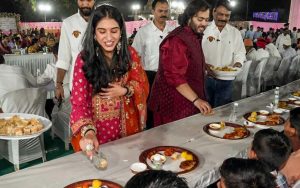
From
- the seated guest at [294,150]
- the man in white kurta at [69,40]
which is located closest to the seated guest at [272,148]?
Result: the seated guest at [294,150]

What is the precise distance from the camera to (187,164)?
1605mm

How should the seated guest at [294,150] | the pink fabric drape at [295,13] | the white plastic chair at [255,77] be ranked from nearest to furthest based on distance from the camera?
the seated guest at [294,150] < the white plastic chair at [255,77] < the pink fabric drape at [295,13]

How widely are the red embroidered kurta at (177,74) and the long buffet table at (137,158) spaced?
0.86 ft

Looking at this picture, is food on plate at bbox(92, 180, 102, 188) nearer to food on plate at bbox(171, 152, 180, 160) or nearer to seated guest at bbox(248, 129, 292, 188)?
food on plate at bbox(171, 152, 180, 160)

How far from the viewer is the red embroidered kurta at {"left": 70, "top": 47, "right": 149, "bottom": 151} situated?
1.83 m

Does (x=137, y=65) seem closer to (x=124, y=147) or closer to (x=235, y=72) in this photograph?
(x=124, y=147)

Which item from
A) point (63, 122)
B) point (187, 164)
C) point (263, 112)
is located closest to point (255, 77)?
point (263, 112)

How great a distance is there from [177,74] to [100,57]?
2.41ft

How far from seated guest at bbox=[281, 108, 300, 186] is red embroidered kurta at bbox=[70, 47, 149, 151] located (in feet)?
3.12

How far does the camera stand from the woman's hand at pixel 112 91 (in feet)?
6.15

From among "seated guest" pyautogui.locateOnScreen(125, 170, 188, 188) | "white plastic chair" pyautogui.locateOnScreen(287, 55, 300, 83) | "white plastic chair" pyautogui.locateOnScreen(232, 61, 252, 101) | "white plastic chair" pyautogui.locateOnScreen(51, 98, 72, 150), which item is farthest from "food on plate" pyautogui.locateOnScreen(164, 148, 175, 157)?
"white plastic chair" pyautogui.locateOnScreen(287, 55, 300, 83)

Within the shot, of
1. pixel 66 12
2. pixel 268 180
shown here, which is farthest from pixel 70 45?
pixel 66 12

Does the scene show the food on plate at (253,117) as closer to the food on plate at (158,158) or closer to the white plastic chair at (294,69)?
the food on plate at (158,158)

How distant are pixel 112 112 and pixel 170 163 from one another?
54 centimetres
